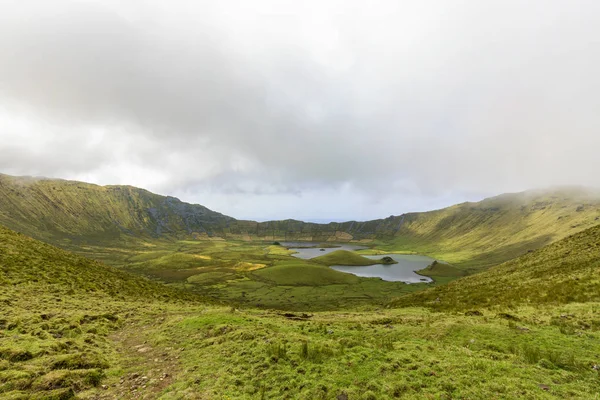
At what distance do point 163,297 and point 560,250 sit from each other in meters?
70.9

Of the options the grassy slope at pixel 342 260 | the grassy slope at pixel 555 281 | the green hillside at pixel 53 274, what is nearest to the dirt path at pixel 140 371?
the green hillside at pixel 53 274

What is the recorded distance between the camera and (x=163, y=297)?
41594 millimetres

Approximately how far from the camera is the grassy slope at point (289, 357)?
35.8 ft

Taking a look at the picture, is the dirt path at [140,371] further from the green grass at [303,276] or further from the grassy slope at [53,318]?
the green grass at [303,276]

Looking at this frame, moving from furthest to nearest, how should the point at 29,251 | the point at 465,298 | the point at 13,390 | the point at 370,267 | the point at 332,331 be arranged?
the point at 370,267 → the point at 29,251 → the point at 465,298 → the point at 332,331 → the point at 13,390

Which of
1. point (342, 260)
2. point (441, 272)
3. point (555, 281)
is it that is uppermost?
point (555, 281)

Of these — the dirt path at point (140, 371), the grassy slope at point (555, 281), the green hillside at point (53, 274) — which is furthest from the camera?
the green hillside at point (53, 274)

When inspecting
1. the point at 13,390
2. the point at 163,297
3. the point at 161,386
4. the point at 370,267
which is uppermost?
the point at 13,390

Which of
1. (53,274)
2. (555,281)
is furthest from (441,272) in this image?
(53,274)

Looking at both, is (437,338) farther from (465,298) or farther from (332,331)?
(465,298)

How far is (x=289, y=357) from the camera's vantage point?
46.5ft

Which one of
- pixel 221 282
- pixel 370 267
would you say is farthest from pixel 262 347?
pixel 370 267

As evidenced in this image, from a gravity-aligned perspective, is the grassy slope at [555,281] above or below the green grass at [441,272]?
above

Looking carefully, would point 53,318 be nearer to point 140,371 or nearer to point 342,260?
point 140,371
